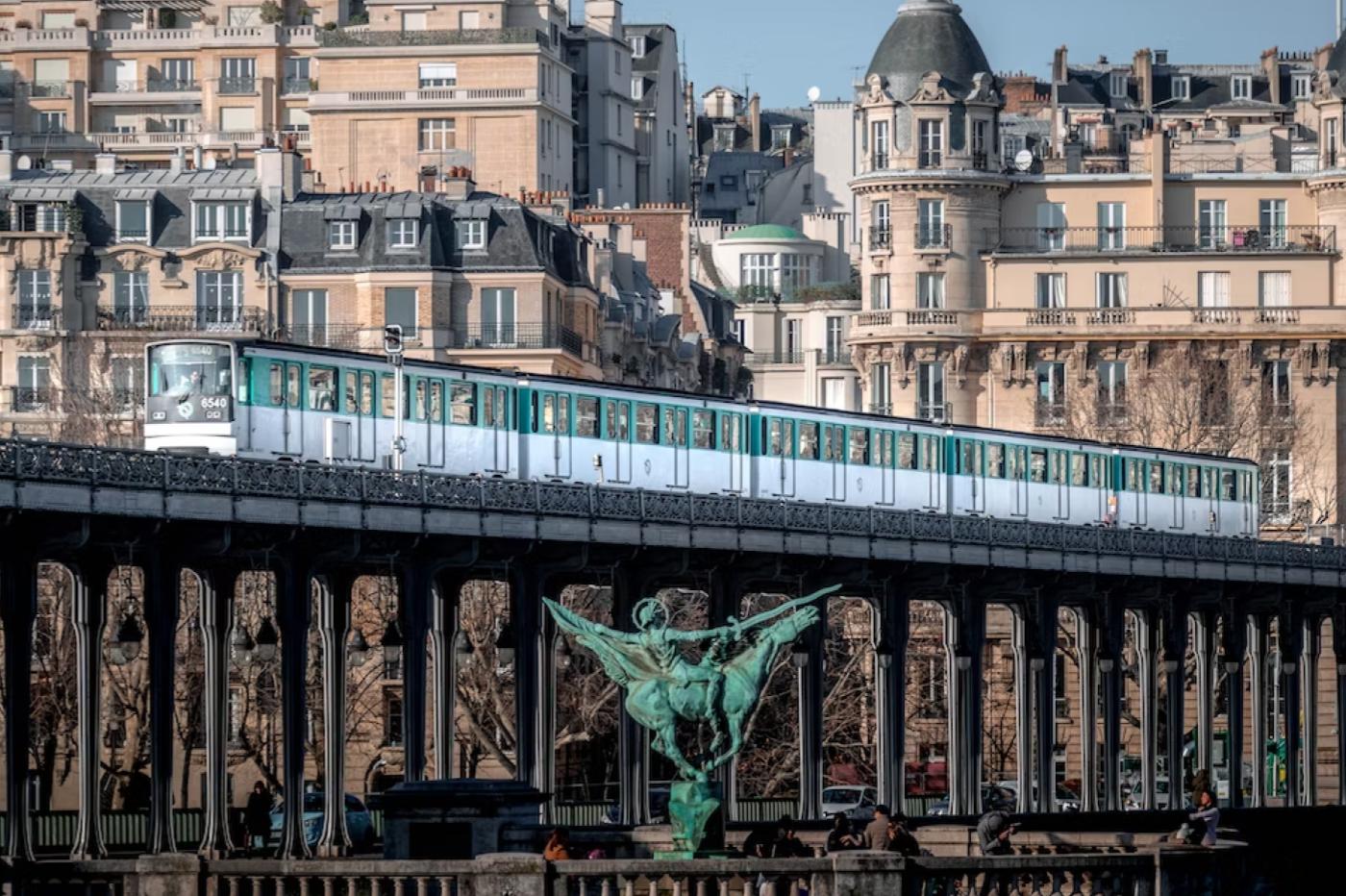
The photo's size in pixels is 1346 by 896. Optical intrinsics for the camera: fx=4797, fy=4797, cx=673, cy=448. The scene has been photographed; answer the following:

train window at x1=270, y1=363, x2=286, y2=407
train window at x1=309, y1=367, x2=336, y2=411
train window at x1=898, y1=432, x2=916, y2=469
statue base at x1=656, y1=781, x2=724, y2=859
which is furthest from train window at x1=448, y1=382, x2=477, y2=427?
statue base at x1=656, y1=781, x2=724, y2=859

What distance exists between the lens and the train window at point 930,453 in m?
107

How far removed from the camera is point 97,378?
131m

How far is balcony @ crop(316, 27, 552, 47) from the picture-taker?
537 feet

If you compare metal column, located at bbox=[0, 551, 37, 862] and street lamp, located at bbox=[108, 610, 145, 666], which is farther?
street lamp, located at bbox=[108, 610, 145, 666]

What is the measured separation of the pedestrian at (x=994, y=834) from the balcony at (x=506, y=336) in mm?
68947

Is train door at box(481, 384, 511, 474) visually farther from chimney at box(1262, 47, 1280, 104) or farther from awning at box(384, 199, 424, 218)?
chimney at box(1262, 47, 1280, 104)

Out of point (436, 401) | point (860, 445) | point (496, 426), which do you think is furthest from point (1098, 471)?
point (436, 401)

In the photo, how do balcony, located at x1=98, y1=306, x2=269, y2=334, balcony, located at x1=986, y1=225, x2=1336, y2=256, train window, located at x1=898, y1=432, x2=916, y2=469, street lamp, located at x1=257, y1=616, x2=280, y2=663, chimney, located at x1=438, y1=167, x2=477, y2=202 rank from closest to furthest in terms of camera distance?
street lamp, located at x1=257, y1=616, x2=280, y2=663, train window, located at x1=898, y1=432, x2=916, y2=469, balcony, located at x1=98, y1=306, x2=269, y2=334, chimney, located at x1=438, y1=167, x2=477, y2=202, balcony, located at x1=986, y1=225, x2=1336, y2=256

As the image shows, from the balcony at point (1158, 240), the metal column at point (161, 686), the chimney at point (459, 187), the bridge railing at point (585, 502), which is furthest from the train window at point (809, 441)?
the balcony at point (1158, 240)

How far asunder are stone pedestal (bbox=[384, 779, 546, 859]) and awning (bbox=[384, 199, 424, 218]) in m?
74.3

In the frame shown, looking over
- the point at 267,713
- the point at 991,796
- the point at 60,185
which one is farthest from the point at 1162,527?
the point at 60,185

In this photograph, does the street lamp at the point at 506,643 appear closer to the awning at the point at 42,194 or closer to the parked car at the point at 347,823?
the parked car at the point at 347,823

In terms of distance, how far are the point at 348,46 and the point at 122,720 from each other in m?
59.5

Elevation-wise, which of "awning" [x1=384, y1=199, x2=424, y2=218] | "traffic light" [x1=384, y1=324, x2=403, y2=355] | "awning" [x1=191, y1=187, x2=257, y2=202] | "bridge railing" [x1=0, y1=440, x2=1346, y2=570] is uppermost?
"awning" [x1=191, y1=187, x2=257, y2=202]
